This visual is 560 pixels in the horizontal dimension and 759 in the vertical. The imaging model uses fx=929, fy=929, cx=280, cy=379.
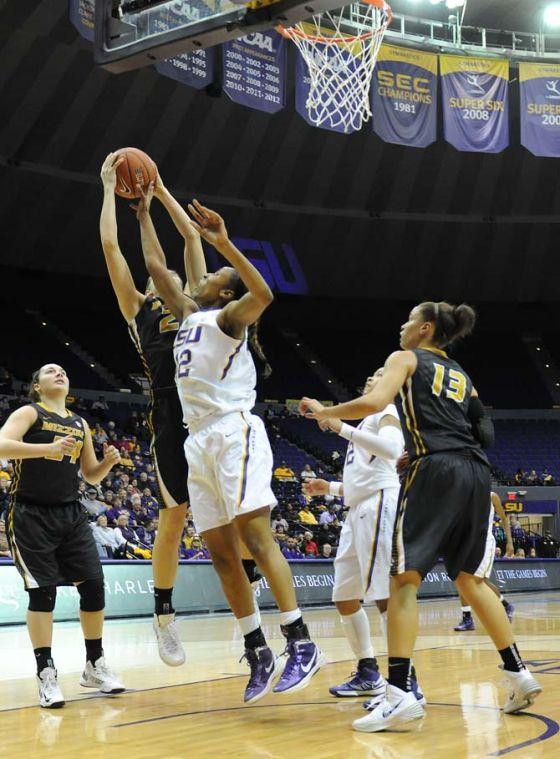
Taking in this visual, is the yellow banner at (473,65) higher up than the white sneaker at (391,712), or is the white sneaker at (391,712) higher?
the yellow banner at (473,65)

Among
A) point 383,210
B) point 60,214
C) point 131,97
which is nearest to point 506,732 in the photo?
point 131,97

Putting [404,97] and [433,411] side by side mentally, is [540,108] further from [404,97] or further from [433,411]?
[433,411]

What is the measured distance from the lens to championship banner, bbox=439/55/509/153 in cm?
2048

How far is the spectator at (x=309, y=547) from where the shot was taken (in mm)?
17562

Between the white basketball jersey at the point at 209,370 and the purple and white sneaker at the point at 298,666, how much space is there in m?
1.28

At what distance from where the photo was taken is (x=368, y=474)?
5941 mm

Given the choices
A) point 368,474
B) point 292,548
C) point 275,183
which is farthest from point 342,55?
point 368,474

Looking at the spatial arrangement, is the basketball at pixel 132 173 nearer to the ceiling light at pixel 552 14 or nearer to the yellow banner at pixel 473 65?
the yellow banner at pixel 473 65

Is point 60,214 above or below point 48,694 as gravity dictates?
above

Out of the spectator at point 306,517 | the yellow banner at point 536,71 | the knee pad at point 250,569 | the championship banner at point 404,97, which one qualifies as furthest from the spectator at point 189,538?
the yellow banner at point 536,71

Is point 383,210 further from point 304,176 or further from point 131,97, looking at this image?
point 131,97

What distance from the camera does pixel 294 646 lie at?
4793mm

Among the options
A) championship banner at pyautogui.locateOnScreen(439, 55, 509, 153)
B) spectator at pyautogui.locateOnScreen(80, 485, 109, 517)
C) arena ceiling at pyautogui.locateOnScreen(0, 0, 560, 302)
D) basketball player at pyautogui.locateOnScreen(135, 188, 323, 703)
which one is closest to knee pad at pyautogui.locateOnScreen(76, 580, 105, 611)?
basketball player at pyautogui.locateOnScreen(135, 188, 323, 703)

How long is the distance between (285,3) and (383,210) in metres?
20.7
